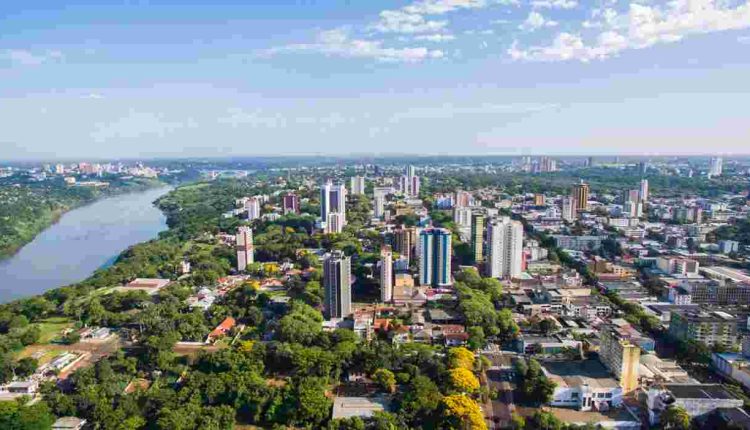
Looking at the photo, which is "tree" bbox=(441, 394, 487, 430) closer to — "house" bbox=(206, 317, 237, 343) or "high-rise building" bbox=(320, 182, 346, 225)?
"house" bbox=(206, 317, 237, 343)

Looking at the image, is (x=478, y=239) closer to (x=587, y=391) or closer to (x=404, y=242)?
(x=404, y=242)

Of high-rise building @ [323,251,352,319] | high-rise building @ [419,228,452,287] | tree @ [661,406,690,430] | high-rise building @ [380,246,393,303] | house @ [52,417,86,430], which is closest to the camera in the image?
tree @ [661,406,690,430]

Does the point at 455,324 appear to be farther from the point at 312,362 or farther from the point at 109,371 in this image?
the point at 109,371

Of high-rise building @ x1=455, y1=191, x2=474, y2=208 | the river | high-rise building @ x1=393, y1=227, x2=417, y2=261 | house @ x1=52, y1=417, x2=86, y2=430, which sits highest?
high-rise building @ x1=455, y1=191, x2=474, y2=208

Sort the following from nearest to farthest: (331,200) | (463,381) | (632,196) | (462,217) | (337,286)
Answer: (463,381), (337,286), (462,217), (331,200), (632,196)

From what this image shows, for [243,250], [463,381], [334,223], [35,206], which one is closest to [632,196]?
[334,223]

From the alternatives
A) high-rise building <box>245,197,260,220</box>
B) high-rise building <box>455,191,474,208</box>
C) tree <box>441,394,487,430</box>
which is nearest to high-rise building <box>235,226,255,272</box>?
high-rise building <box>245,197,260,220</box>
